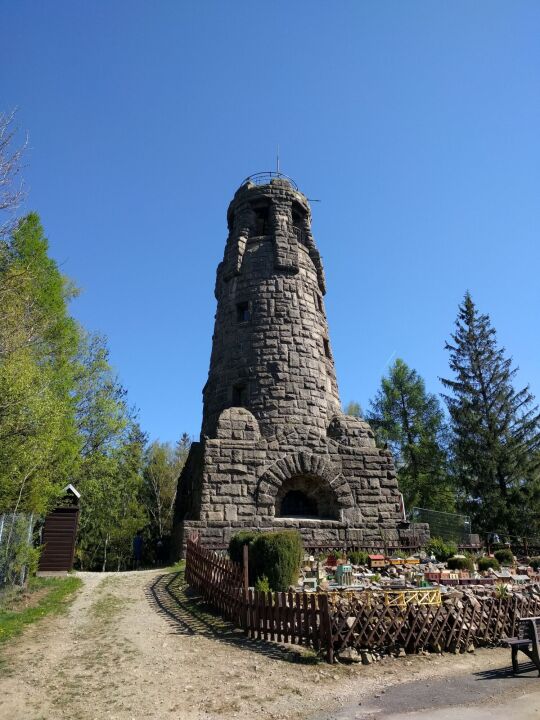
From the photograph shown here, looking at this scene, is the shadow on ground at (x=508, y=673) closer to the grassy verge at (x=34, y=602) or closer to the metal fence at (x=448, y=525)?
the grassy verge at (x=34, y=602)

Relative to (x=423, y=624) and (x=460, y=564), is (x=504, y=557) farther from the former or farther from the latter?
(x=423, y=624)

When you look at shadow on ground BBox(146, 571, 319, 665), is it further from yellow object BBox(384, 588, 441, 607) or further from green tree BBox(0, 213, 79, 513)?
green tree BBox(0, 213, 79, 513)

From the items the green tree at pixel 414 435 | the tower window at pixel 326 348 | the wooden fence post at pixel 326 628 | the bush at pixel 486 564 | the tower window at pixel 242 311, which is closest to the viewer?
the wooden fence post at pixel 326 628

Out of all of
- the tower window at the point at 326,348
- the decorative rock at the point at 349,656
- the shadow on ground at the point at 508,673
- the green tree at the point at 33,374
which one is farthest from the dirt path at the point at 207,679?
the tower window at the point at 326,348

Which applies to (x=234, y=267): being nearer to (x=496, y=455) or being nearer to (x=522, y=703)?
(x=522, y=703)

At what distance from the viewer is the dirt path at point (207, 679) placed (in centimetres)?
480

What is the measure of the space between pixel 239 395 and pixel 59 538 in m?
6.54

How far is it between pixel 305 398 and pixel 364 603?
8356 mm

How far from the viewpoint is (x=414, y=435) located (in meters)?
30.8

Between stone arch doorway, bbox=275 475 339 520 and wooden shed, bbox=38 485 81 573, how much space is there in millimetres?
5753

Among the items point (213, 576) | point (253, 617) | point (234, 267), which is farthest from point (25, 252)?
point (253, 617)

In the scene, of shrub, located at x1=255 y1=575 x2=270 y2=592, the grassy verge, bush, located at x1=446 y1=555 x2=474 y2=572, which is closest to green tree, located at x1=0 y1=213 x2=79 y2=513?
the grassy verge

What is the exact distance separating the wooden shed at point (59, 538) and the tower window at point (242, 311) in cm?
756

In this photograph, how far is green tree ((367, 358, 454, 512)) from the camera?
2788 cm
